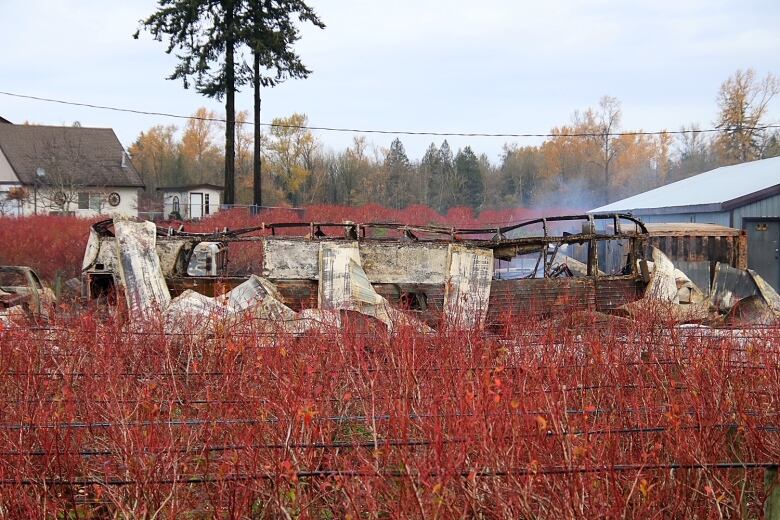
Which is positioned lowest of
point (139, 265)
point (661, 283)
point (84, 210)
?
point (661, 283)

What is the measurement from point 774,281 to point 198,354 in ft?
48.9

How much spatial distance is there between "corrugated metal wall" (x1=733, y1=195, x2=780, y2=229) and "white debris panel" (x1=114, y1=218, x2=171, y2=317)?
Answer: 1390 cm

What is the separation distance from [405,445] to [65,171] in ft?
133

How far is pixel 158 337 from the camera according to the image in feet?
23.2

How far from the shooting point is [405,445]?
Answer: 3584 millimetres

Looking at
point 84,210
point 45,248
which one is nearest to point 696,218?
point 45,248

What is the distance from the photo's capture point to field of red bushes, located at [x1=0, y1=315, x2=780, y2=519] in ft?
11.8

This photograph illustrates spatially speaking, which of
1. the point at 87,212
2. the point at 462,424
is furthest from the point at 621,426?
the point at 87,212

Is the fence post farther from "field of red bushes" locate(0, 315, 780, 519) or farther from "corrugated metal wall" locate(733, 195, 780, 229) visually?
"corrugated metal wall" locate(733, 195, 780, 229)

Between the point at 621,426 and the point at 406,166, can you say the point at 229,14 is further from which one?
the point at 406,166

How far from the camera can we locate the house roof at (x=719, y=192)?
1781 cm

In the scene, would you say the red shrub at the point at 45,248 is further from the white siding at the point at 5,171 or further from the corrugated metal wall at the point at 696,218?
the white siding at the point at 5,171

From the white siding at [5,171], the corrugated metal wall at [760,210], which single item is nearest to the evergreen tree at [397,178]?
the white siding at [5,171]

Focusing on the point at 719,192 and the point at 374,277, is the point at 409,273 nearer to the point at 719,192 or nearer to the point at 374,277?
the point at 374,277
